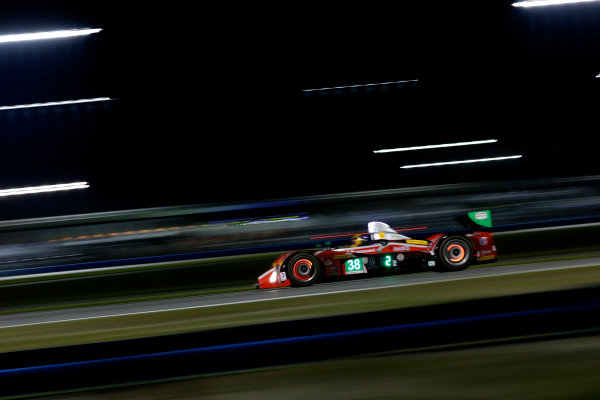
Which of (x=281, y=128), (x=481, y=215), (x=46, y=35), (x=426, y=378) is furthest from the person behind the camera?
(x=281, y=128)

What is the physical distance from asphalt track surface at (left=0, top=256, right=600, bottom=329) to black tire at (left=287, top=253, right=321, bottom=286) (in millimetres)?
137

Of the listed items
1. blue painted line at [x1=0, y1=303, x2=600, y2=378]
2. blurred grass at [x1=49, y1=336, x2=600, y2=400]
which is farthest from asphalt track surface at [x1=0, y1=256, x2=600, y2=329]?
blurred grass at [x1=49, y1=336, x2=600, y2=400]

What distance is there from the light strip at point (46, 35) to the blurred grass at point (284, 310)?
29.3 ft

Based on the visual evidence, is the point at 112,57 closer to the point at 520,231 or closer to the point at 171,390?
the point at 520,231

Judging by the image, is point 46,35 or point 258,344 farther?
point 46,35

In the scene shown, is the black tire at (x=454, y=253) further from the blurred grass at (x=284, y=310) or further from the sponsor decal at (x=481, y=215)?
the blurred grass at (x=284, y=310)

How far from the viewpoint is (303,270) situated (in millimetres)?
7766

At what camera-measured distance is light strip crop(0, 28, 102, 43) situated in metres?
13.4

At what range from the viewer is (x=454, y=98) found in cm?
1463

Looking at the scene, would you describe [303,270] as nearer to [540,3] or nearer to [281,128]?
[281,128]

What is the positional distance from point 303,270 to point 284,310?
6.31ft

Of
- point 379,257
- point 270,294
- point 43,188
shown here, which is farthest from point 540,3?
point 43,188

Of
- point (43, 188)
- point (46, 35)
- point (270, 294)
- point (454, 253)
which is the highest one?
point (46, 35)

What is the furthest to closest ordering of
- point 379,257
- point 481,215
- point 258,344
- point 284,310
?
1. point 481,215
2. point 379,257
3. point 284,310
4. point 258,344
